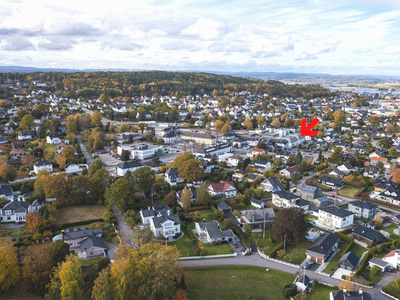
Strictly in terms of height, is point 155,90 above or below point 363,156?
above

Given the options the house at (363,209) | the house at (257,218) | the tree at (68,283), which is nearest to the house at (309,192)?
the house at (363,209)

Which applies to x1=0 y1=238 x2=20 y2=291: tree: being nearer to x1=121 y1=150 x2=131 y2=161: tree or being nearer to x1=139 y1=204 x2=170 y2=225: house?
x1=139 y1=204 x2=170 y2=225: house

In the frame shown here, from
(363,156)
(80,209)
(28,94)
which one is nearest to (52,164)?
(80,209)

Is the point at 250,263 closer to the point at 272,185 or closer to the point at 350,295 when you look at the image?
the point at 350,295

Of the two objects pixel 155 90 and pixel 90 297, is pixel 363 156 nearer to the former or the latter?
pixel 90 297

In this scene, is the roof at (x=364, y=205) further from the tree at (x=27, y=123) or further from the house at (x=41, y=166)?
the tree at (x=27, y=123)

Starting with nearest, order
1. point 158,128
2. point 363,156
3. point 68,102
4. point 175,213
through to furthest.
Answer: point 175,213 < point 363,156 < point 158,128 < point 68,102

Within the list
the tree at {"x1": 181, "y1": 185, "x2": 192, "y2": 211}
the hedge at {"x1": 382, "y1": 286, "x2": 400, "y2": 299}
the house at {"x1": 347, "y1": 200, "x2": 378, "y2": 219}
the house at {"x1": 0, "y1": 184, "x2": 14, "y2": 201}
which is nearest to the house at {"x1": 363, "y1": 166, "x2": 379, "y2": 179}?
the house at {"x1": 347, "y1": 200, "x2": 378, "y2": 219}

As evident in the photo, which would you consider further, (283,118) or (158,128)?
(283,118)
